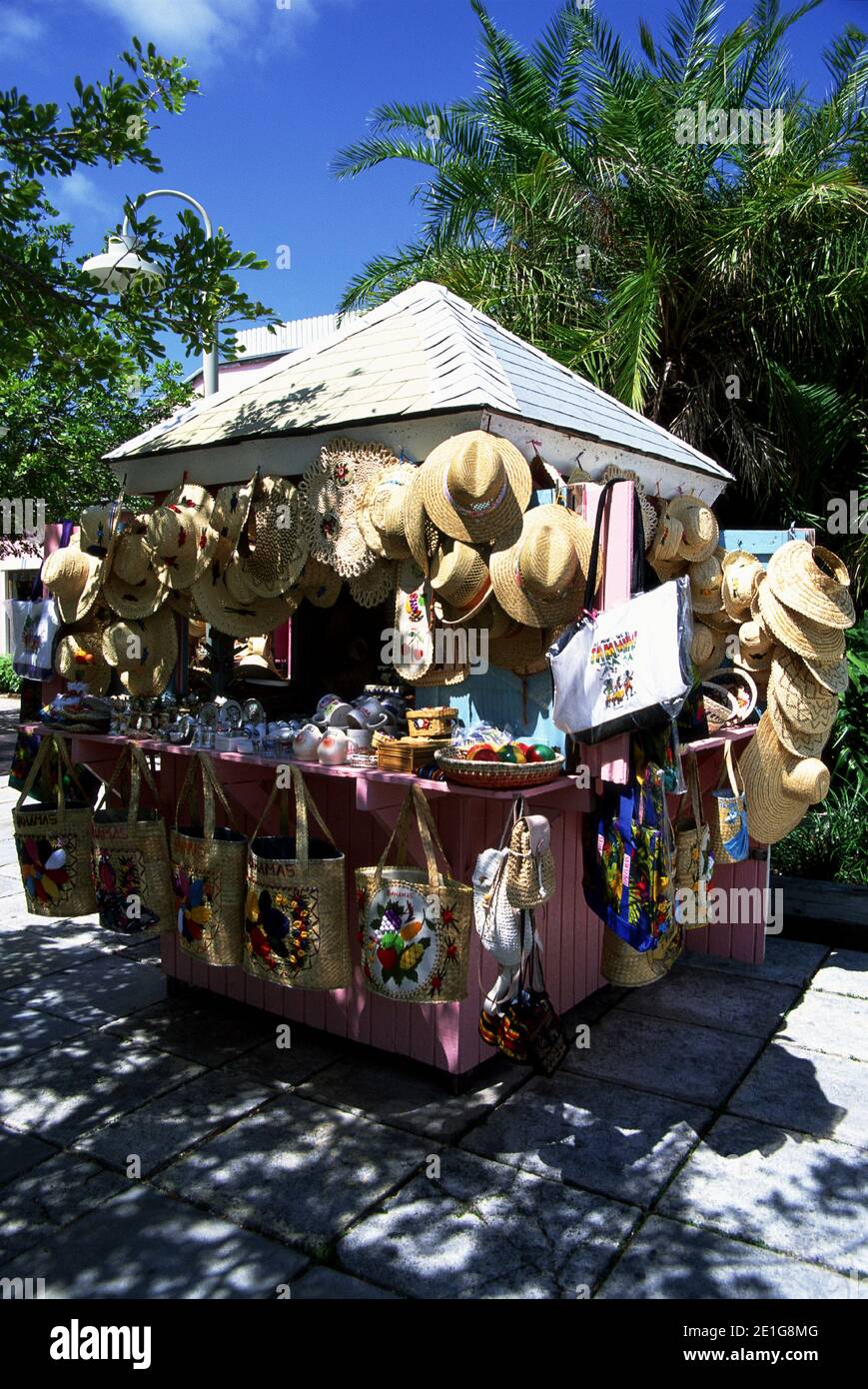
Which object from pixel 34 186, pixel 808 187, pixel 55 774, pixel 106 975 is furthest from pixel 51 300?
pixel 808 187

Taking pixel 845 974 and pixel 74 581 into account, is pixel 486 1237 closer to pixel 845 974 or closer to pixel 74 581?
pixel 845 974

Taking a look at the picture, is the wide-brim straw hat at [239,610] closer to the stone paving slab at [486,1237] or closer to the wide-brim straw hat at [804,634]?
the wide-brim straw hat at [804,634]

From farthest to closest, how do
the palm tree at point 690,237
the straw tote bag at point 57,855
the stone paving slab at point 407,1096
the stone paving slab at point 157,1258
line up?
the palm tree at point 690,237
the straw tote bag at point 57,855
the stone paving slab at point 407,1096
the stone paving slab at point 157,1258

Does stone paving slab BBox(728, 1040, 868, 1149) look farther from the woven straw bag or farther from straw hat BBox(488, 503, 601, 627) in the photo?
straw hat BBox(488, 503, 601, 627)

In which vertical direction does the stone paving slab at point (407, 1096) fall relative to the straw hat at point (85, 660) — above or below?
below

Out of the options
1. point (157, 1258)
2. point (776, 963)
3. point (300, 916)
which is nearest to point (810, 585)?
point (776, 963)

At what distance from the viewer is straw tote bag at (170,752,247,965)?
14.2ft

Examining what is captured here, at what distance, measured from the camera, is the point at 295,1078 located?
4.55 meters

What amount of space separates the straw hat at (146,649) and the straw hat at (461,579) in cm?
205

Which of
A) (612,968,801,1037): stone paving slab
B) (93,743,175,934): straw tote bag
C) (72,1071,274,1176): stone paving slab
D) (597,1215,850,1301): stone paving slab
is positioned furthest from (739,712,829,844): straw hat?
(93,743,175,934): straw tote bag

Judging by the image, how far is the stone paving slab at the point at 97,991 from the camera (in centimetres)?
539

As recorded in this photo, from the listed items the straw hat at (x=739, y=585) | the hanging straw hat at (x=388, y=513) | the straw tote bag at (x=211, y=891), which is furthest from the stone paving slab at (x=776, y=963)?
the hanging straw hat at (x=388, y=513)
